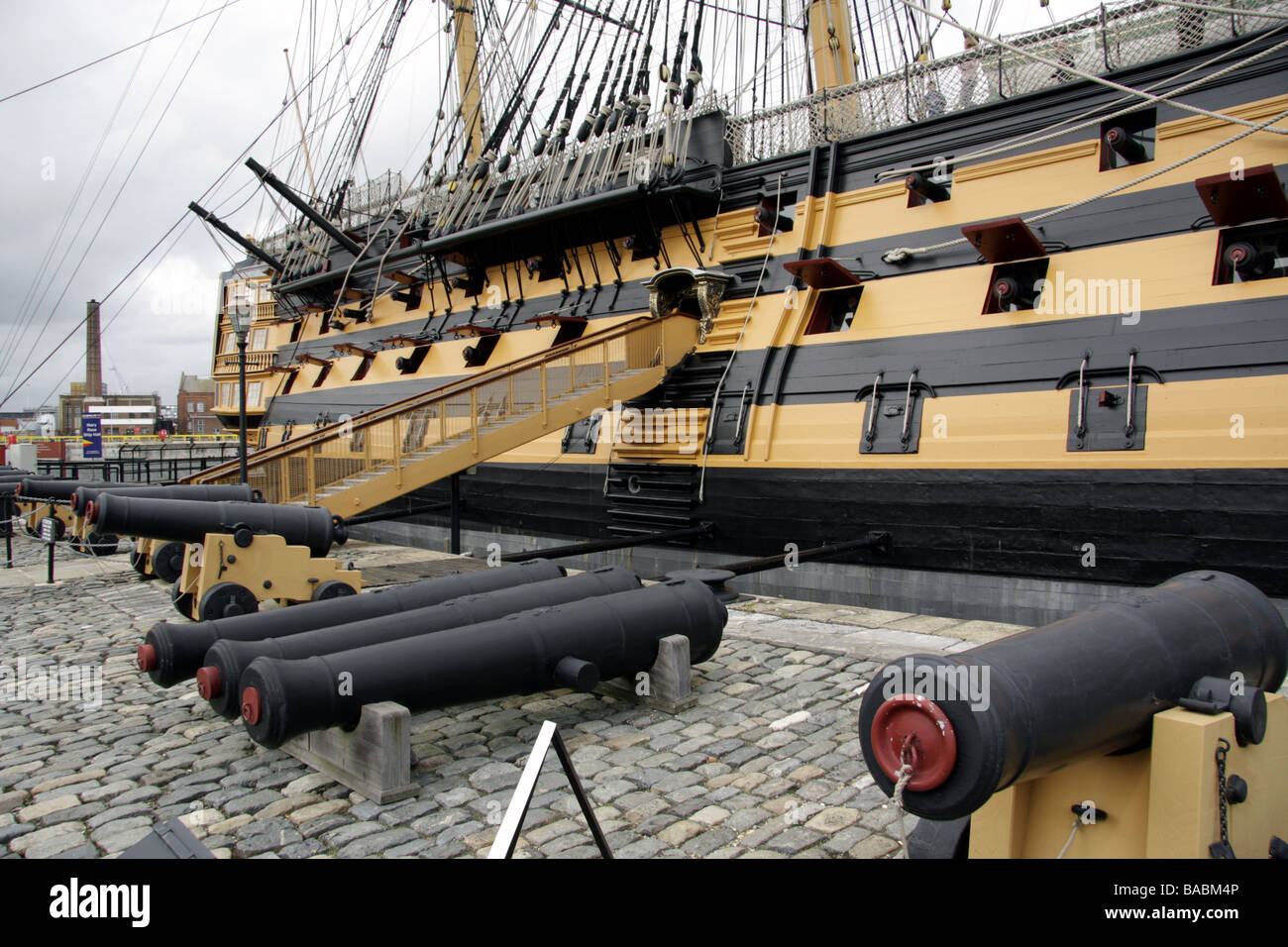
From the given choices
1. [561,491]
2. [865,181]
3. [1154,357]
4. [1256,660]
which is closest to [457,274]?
[561,491]

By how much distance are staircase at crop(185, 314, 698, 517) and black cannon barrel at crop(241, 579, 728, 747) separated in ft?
17.2

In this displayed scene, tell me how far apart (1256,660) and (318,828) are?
13.6ft

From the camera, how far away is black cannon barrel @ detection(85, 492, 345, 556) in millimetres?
8141

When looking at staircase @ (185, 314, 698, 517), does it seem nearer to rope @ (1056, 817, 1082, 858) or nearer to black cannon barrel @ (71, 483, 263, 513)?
black cannon barrel @ (71, 483, 263, 513)

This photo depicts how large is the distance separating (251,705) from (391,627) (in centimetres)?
112

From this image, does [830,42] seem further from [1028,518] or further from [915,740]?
[915,740]

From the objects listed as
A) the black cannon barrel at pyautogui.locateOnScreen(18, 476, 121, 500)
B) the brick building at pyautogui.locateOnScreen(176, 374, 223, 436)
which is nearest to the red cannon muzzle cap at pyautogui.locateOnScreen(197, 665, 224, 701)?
the black cannon barrel at pyautogui.locateOnScreen(18, 476, 121, 500)

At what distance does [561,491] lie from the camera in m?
13.2

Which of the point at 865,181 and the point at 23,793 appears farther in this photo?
the point at 865,181

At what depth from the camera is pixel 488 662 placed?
5035 mm

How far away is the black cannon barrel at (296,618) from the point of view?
527cm

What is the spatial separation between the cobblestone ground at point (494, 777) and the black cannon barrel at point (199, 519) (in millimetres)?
1376

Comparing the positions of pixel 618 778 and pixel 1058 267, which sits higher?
pixel 1058 267

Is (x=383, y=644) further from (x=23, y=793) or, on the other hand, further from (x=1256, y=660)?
(x=1256, y=660)
